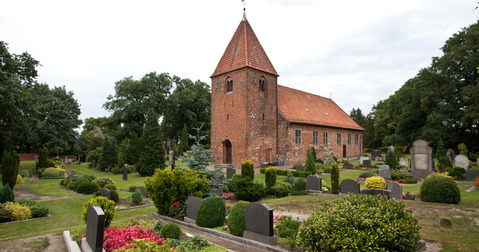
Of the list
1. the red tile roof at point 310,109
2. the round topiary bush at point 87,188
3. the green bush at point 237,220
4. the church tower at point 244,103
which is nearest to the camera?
the green bush at point 237,220

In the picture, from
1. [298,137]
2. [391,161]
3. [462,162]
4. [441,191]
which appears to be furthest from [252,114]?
[441,191]

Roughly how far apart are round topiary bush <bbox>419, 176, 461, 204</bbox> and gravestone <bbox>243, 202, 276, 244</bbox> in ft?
25.3

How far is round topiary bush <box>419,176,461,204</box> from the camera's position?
395 inches

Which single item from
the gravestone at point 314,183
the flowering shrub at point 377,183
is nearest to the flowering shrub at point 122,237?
the gravestone at point 314,183

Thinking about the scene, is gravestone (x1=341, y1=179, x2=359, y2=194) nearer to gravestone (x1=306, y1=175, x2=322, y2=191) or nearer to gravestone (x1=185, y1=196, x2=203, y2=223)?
gravestone (x1=306, y1=175, x2=322, y2=191)

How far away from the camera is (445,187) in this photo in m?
10.1

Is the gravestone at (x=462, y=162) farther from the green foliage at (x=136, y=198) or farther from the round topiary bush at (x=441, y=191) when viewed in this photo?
the green foliage at (x=136, y=198)

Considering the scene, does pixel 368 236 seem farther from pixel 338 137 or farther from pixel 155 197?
pixel 338 137

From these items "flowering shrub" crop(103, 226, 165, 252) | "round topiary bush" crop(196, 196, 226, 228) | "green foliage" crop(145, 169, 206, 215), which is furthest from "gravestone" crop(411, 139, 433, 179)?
"flowering shrub" crop(103, 226, 165, 252)

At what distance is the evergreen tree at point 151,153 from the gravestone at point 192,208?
1533 cm

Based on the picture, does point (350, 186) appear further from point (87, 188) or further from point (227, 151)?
point (227, 151)

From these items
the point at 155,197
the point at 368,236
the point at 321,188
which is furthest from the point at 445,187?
the point at 155,197

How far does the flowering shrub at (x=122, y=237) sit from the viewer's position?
556cm

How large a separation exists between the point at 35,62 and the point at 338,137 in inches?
1269
